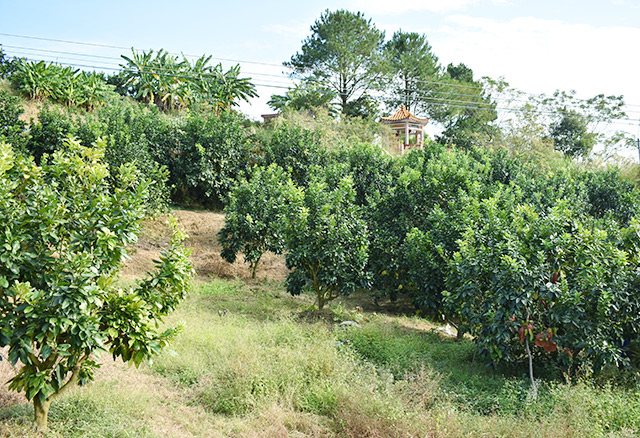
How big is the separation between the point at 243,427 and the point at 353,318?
4917mm

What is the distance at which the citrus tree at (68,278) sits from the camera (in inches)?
172

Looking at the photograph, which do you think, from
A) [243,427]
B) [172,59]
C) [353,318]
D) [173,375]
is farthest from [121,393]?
[172,59]

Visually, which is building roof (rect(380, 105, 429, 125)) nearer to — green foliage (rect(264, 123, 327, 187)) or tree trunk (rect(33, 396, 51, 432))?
green foliage (rect(264, 123, 327, 187))

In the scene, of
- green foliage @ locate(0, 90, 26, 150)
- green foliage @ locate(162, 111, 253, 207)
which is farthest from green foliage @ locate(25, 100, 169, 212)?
green foliage @ locate(162, 111, 253, 207)

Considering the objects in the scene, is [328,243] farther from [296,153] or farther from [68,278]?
[296,153]

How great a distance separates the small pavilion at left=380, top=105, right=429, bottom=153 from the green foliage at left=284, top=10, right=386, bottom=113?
13.4ft

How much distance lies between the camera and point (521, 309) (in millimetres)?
7391

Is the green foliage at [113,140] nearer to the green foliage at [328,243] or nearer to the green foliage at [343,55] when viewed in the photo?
the green foliage at [328,243]

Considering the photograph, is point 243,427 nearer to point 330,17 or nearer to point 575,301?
point 575,301

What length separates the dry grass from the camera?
527 inches

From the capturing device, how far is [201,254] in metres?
14.8

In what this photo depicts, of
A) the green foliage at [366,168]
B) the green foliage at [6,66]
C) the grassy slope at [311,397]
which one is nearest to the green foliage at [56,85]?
the green foliage at [6,66]

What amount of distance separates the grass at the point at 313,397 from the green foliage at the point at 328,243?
2033mm

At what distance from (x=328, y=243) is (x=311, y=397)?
4235 millimetres
